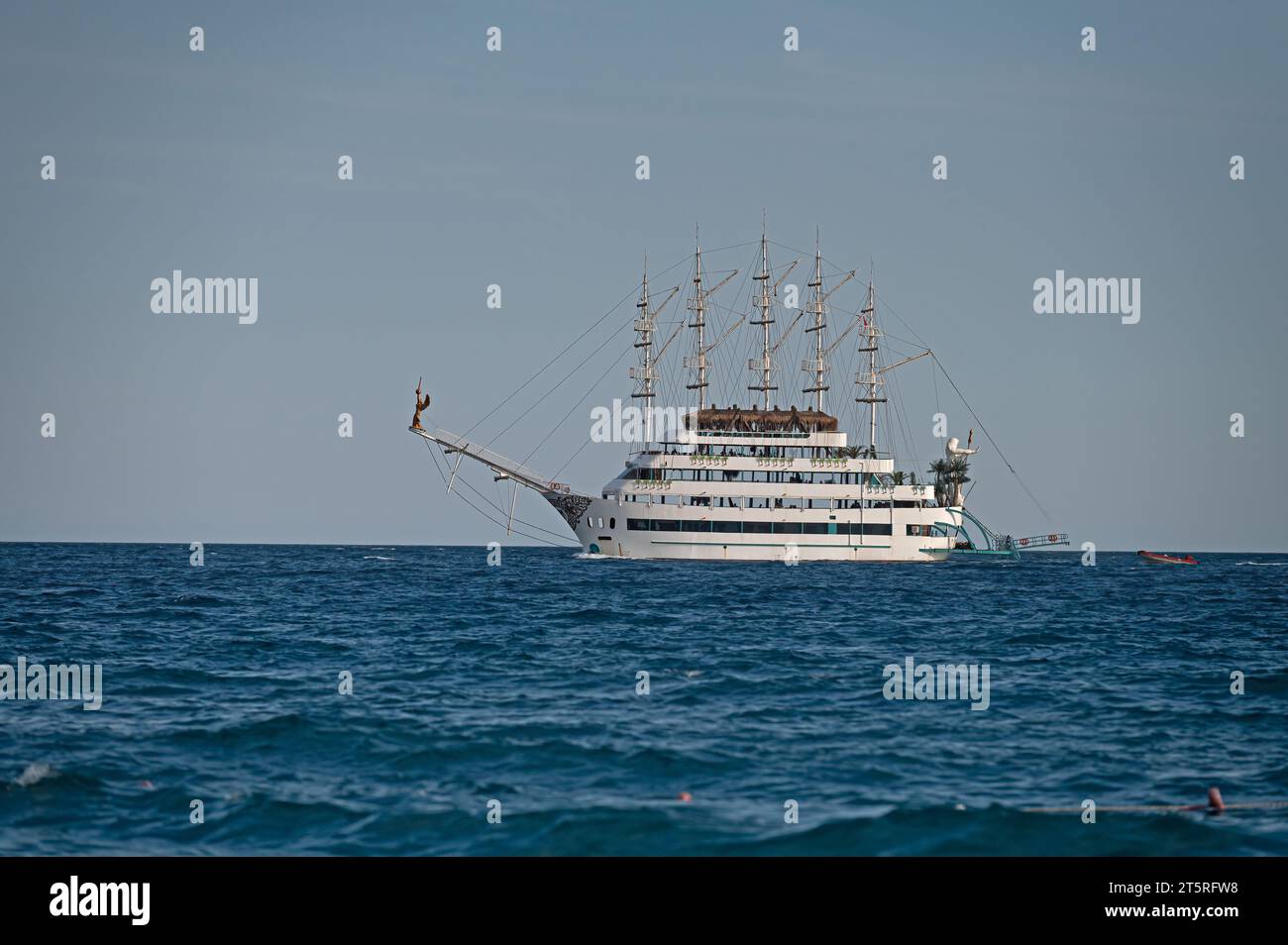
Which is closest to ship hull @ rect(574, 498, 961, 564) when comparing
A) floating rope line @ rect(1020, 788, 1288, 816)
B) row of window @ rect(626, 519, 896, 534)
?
row of window @ rect(626, 519, 896, 534)

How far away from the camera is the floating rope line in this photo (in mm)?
16094

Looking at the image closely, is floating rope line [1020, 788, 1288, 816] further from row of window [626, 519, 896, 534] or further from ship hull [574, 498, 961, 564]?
row of window [626, 519, 896, 534]

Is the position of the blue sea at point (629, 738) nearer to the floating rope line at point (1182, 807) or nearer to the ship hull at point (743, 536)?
the floating rope line at point (1182, 807)

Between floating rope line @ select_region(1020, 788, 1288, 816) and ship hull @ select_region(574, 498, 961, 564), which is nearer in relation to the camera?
floating rope line @ select_region(1020, 788, 1288, 816)

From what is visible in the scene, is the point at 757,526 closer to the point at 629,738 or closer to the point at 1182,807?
the point at 629,738

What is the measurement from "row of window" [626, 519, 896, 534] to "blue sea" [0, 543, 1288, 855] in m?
54.5

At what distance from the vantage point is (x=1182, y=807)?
644 inches

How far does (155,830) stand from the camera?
1534 cm

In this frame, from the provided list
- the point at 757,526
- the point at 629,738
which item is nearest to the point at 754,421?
the point at 757,526

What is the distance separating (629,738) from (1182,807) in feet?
28.0

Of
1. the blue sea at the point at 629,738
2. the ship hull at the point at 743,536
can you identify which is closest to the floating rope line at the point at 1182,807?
the blue sea at the point at 629,738
